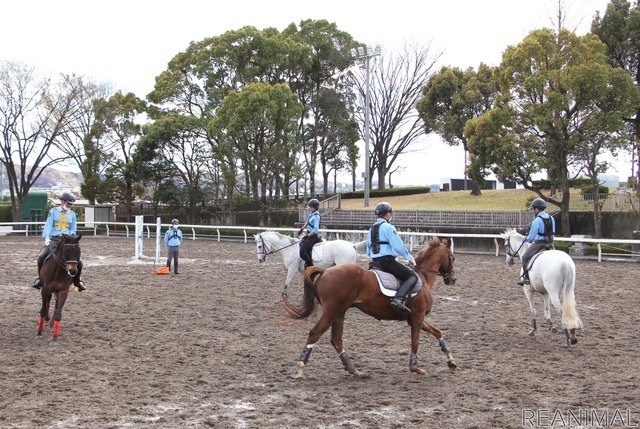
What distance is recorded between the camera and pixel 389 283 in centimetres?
739

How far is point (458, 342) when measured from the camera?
916 centimetres

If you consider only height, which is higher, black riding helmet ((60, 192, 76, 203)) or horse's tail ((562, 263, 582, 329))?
black riding helmet ((60, 192, 76, 203))

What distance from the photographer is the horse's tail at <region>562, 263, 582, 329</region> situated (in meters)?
8.68

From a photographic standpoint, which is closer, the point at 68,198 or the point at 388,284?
the point at 388,284

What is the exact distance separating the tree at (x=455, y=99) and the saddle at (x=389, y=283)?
37305 mm

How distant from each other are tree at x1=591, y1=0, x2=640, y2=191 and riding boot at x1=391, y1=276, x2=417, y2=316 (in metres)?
27.8

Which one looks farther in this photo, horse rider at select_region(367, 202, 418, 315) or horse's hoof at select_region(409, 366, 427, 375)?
horse rider at select_region(367, 202, 418, 315)

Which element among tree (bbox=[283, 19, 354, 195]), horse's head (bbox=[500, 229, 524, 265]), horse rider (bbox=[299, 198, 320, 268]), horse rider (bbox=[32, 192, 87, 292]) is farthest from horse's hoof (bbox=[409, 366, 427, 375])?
tree (bbox=[283, 19, 354, 195])

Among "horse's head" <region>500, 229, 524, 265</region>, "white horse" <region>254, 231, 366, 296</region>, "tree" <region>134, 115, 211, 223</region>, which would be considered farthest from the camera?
"tree" <region>134, 115, 211, 223</region>

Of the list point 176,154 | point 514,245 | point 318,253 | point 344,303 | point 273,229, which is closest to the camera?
point 344,303

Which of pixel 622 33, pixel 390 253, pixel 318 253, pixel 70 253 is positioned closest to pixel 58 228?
pixel 70 253

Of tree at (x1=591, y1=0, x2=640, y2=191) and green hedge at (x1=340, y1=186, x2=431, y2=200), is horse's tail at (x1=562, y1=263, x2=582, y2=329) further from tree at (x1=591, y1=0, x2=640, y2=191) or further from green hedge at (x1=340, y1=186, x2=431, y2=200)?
green hedge at (x1=340, y1=186, x2=431, y2=200)

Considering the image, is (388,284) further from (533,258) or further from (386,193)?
(386,193)

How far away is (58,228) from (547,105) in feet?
74.9
